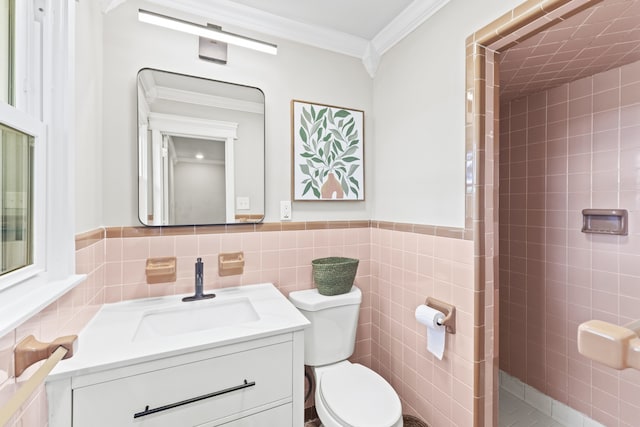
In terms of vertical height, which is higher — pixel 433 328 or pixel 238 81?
pixel 238 81

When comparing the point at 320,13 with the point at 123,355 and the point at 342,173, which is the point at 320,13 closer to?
the point at 342,173

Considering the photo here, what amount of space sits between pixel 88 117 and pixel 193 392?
1.13 meters

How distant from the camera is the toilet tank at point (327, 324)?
59.8 inches

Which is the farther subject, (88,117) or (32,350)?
(88,117)

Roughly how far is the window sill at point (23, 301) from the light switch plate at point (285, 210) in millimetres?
1012

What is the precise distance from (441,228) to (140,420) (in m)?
1.42

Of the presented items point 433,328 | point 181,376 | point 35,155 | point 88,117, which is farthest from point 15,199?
point 433,328

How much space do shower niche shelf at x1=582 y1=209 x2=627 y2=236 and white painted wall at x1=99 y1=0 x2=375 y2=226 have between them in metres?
1.30

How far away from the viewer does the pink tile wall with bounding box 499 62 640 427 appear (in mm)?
1549

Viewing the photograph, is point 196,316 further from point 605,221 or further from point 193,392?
point 605,221

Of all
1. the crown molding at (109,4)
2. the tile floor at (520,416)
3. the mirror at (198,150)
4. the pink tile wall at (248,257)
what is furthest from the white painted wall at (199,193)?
the tile floor at (520,416)

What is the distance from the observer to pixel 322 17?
5.32 feet


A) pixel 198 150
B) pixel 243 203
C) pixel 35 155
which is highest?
pixel 198 150

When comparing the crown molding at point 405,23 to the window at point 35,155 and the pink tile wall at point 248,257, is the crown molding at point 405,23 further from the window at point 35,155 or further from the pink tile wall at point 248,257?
the window at point 35,155
